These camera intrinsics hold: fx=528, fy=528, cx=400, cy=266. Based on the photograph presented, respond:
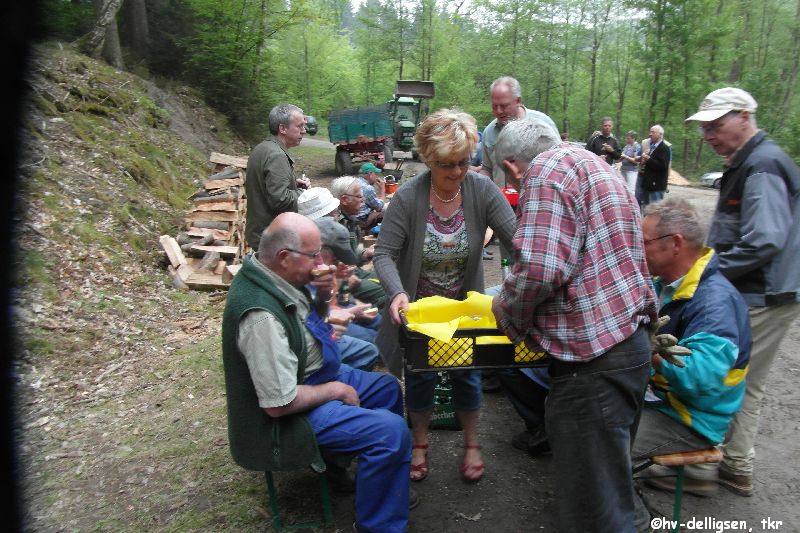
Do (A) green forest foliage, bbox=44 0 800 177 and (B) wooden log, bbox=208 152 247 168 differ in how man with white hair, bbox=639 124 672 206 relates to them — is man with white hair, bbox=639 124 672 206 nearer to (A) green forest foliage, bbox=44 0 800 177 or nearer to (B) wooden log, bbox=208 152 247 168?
(B) wooden log, bbox=208 152 247 168

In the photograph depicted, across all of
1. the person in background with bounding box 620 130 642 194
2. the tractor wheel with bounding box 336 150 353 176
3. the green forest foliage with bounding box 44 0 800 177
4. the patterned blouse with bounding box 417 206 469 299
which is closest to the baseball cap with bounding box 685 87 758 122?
the patterned blouse with bounding box 417 206 469 299

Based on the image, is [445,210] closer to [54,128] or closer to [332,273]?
[332,273]

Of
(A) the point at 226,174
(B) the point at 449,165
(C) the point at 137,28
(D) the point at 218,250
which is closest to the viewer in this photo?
(B) the point at 449,165

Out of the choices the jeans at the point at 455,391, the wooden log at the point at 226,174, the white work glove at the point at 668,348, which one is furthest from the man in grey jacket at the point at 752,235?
the wooden log at the point at 226,174

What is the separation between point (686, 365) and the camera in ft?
7.72

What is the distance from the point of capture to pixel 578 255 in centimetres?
196

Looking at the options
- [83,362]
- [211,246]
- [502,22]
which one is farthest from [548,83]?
[83,362]

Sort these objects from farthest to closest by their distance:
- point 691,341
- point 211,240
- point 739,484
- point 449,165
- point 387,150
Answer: point 387,150, point 211,240, point 739,484, point 449,165, point 691,341

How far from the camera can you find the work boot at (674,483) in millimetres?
2980

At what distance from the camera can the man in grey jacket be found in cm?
271

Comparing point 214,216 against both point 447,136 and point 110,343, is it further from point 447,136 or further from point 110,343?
point 447,136

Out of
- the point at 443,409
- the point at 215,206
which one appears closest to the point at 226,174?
the point at 215,206

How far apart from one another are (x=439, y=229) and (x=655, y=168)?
7623mm

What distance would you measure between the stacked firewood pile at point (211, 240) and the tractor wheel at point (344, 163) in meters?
7.66
